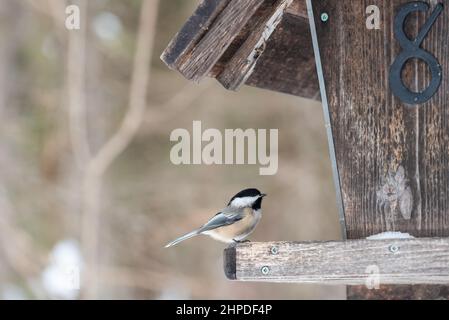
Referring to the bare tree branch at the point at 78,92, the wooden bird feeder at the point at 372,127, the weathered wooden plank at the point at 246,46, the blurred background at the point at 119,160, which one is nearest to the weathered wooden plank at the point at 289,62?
the weathered wooden plank at the point at 246,46

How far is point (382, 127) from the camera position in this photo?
3.00 metres

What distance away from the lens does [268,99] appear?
337 inches

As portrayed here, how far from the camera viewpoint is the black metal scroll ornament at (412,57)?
294 cm

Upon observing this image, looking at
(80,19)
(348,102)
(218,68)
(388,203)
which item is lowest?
(388,203)

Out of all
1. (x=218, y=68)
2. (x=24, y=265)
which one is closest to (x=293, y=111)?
(x=24, y=265)

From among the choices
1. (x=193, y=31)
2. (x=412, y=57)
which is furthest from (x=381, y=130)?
(x=193, y=31)

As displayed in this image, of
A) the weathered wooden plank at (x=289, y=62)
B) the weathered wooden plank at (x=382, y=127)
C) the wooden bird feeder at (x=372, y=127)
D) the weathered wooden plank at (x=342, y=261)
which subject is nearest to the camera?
the weathered wooden plank at (x=342, y=261)

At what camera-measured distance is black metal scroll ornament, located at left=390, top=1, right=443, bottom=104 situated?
2941mm

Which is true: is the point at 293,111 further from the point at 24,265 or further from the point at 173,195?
the point at 24,265

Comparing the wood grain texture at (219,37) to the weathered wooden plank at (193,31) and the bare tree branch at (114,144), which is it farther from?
the bare tree branch at (114,144)

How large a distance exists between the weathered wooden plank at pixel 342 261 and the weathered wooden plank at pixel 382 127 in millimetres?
221

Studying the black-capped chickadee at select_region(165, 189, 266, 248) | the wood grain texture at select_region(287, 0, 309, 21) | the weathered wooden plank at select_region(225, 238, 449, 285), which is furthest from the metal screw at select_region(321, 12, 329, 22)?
the black-capped chickadee at select_region(165, 189, 266, 248)

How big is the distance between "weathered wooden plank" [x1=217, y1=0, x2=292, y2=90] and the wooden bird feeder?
39 mm

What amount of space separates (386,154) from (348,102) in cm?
25
